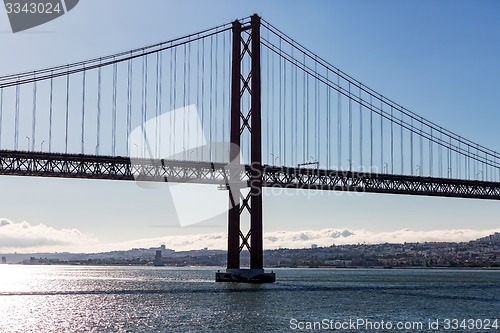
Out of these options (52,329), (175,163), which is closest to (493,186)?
(175,163)

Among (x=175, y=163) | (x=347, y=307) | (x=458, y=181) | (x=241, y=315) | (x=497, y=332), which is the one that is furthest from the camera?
(x=458, y=181)

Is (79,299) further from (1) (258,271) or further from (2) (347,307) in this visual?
(2) (347,307)

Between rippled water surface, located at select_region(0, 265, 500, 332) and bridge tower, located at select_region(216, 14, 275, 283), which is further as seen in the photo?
bridge tower, located at select_region(216, 14, 275, 283)

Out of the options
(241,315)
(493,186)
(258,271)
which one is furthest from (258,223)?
(493,186)

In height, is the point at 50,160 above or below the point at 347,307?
above

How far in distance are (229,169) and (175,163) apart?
4992 millimetres

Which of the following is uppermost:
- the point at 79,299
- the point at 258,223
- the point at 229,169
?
the point at 229,169

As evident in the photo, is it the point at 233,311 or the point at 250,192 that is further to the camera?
the point at 250,192

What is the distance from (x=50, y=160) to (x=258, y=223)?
17.4 meters

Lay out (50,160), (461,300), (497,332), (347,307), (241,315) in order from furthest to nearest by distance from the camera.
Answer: (50,160) < (461,300) < (347,307) < (241,315) < (497,332)

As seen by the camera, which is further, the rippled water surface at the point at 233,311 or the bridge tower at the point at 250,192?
the bridge tower at the point at 250,192

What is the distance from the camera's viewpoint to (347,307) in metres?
49.4

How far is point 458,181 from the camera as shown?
83.7m

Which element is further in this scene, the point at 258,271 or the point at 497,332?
the point at 258,271
